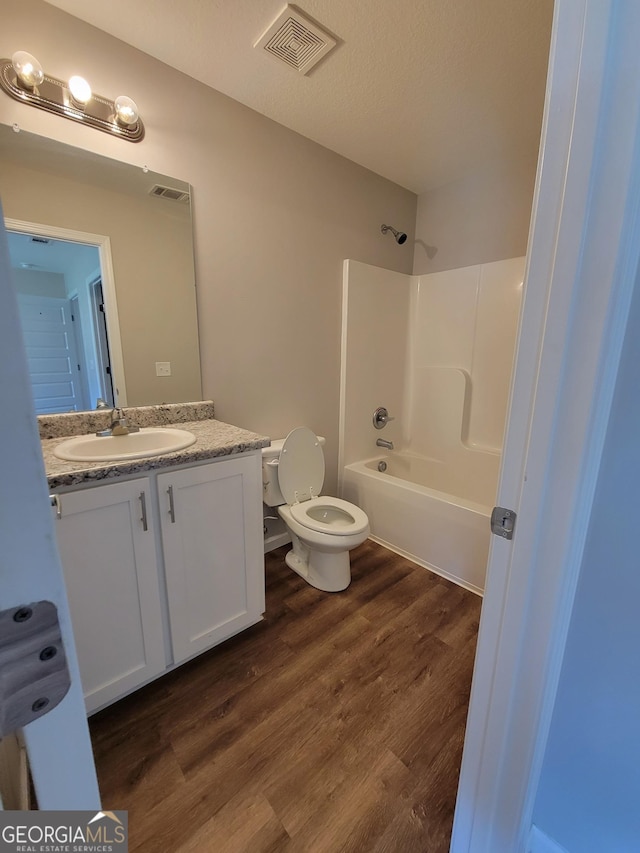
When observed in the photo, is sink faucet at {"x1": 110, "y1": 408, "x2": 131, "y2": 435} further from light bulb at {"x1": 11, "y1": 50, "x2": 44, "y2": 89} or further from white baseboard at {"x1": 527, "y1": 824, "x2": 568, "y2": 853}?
white baseboard at {"x1": 527, "y1": 824, "x2": 568, "y2": 853}

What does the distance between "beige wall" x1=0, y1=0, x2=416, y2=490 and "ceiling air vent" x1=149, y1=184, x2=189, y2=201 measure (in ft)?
0.20

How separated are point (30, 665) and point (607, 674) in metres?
0.95

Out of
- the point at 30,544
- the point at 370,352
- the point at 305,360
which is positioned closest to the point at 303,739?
the point at 30,544

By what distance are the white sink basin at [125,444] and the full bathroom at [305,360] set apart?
10cm

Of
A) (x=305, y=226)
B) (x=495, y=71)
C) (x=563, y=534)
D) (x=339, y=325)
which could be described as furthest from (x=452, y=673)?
(x=495, y=71)

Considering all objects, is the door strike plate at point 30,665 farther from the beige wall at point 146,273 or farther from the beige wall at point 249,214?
the beige wall at point 249,214

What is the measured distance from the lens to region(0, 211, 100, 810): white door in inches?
10.6

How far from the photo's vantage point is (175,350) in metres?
1.68

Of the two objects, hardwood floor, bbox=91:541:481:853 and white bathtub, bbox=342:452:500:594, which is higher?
white bathtub, bbox=342:452:500:594

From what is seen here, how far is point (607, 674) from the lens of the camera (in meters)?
0.69

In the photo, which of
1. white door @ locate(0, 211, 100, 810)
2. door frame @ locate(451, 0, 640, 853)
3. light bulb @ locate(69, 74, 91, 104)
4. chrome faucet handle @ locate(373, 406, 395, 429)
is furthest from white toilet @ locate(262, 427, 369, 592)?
light bulb @ locate(69, 74, 91, 104)

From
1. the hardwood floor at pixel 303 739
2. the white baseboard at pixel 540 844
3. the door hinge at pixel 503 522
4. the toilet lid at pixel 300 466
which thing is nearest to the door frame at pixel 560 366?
the door hinge at pixel 503 522

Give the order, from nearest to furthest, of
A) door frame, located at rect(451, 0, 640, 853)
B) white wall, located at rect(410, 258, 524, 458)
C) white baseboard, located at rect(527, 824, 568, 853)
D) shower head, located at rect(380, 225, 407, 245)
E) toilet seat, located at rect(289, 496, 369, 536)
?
door frame, located at rect(451, 0, 640, 853), white baseboard, located at rect(527, 824, 568, 853), toilet seat, located at rect(289, 496, 369, 536), white wall, located at rect(410, 258, 524, 458), shower head, located at rect(380, 225, 407, 245)

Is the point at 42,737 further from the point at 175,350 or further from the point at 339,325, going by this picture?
the point at 339,325
